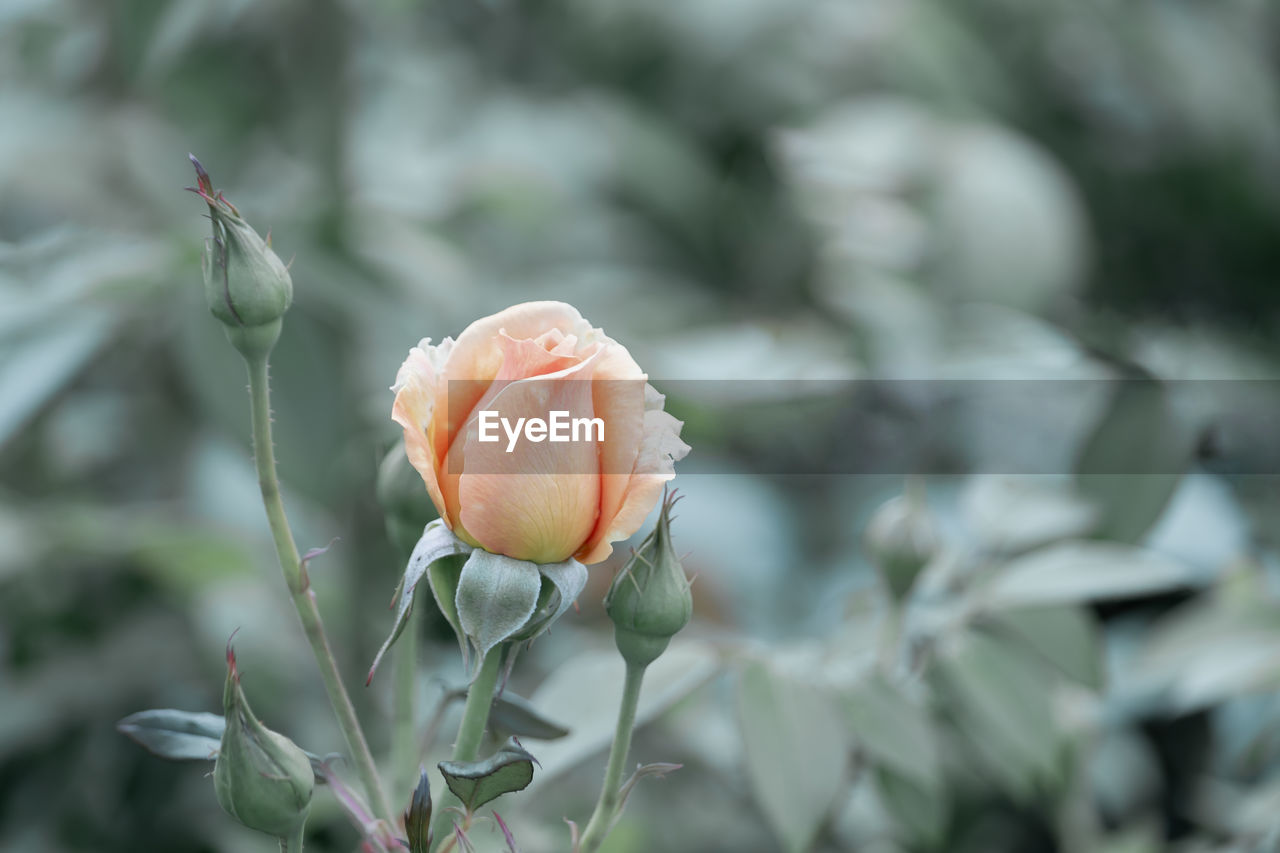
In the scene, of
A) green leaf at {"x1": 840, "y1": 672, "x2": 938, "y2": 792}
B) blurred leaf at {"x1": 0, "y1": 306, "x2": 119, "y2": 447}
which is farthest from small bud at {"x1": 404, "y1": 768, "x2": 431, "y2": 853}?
blurred leaf at {"x1": 0, "y1": 306, "x2": 119, "y2": 447}

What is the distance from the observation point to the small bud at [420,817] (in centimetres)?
29

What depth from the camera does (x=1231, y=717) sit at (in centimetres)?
77

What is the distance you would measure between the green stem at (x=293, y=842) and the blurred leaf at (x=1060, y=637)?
0.37 meters

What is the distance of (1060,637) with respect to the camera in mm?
554

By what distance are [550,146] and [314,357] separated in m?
0.72

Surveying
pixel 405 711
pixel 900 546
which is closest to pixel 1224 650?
pixel 900 546

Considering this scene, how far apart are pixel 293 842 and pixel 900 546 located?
32 centimetres

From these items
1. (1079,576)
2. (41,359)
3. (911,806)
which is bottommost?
(911,806)

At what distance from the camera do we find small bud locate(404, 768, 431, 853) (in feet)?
0.95

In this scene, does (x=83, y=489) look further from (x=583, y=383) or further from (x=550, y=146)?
(x=583, y=383)

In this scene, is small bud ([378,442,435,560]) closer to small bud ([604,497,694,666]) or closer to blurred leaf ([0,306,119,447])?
small bud ([604,497,694,666])

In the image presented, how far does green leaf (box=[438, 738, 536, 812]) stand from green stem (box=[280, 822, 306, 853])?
0.18 ft

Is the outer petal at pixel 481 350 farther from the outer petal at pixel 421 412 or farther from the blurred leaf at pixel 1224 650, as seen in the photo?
the blurred leaf at pixel 1224 650

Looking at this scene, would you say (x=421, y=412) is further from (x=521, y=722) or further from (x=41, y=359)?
(x=41, y=359)
